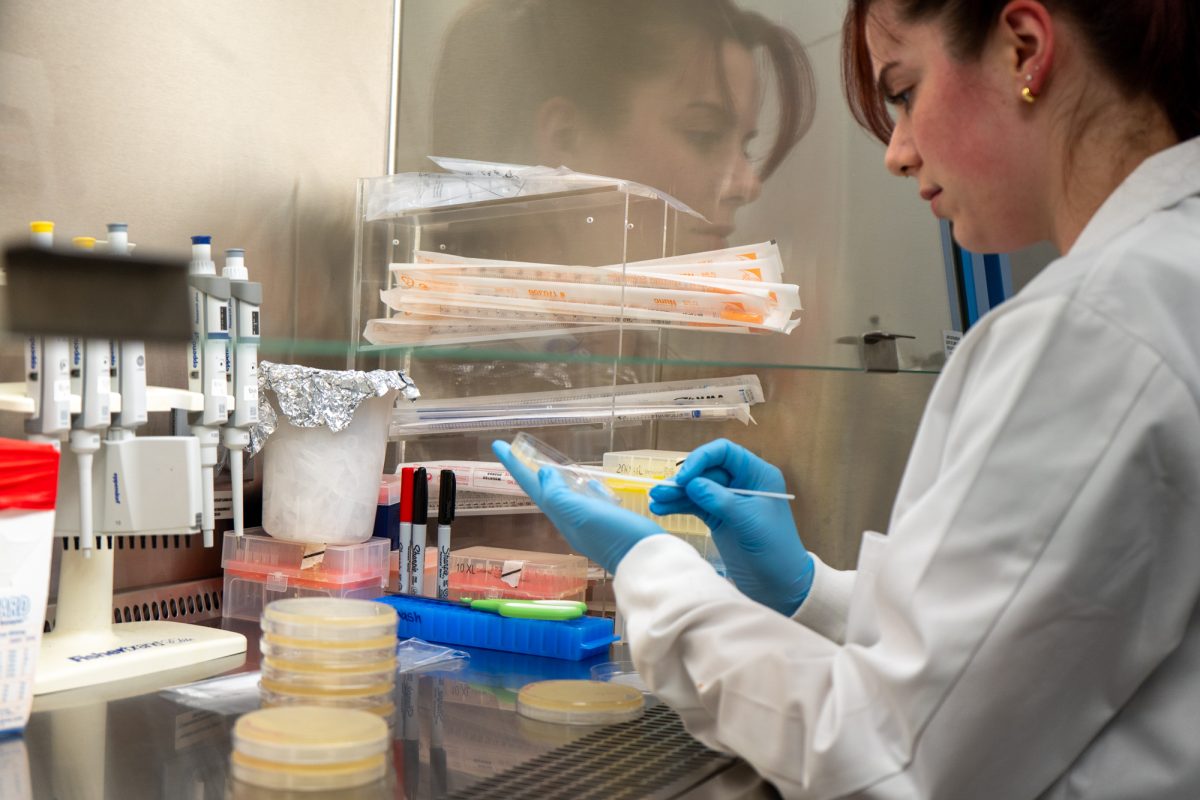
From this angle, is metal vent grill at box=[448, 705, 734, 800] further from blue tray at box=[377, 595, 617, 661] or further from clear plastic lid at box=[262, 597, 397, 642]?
blue tray at box=[377, 595, 617, 661]

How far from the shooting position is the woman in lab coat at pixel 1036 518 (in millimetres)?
800

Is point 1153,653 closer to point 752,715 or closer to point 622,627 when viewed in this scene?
point 752,715

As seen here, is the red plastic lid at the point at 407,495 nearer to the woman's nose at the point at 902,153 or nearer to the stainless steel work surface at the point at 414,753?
the stainless steel work surface at the point at 414,753

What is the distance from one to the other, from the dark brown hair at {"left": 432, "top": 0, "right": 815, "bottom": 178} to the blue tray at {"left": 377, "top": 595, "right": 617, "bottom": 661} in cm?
96

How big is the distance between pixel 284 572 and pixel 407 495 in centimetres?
22

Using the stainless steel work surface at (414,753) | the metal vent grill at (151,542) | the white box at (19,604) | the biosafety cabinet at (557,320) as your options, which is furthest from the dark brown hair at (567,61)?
the white box at (19,604)

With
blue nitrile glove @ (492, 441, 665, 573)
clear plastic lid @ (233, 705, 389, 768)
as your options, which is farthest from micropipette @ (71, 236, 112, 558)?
blue nitrile glove @ (492, 441, 665, 573)

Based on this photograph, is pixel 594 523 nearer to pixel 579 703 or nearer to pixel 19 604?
pixel 579 703

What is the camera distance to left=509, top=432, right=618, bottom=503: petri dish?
1338mm

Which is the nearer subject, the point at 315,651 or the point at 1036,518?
the point at 1036,518

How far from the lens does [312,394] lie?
1.71 meters

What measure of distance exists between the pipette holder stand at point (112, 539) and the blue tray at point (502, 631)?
11.6 inches

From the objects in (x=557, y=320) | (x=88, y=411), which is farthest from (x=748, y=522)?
(x=88, y=411)

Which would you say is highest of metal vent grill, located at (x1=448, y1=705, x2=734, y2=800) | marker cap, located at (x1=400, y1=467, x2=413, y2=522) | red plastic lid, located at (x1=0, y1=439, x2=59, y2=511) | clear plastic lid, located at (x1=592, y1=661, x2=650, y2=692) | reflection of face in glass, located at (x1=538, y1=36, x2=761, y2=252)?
reflection of face in glass, located at (x1=538, y1=36, x2=761, y2=252)
